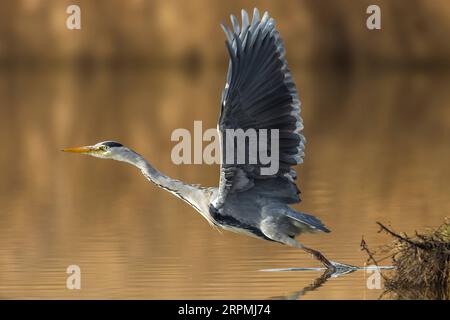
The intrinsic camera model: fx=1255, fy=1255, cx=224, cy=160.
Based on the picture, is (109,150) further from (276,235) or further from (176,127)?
(176,127)

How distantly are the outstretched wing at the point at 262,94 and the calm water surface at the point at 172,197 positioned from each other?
48 centimetres

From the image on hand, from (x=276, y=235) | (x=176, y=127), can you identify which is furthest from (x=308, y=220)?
(x=176, y=127)

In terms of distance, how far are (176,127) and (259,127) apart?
28.9 feet

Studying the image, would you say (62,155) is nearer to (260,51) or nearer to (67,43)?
(260,51)

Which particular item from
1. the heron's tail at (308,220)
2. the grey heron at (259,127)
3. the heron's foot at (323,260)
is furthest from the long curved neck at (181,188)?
the heron's foot at (323,260)

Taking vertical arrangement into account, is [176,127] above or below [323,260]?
below

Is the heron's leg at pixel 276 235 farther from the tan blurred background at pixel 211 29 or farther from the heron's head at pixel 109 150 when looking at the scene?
the tan blurred background at pixel 211 29

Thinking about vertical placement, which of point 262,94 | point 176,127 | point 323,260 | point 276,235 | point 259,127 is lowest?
point 176,127

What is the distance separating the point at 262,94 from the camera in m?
5.23

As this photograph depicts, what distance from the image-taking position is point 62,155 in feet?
38.9

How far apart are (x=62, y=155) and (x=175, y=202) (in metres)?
3.71

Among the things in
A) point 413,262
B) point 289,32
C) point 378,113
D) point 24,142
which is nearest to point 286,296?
point 413,262

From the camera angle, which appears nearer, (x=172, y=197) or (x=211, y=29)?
(x=172, y=197)

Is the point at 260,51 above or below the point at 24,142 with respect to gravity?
above
